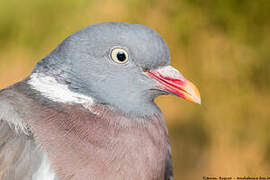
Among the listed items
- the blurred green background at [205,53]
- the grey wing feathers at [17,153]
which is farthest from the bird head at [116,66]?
the blurred green background at [205,53]

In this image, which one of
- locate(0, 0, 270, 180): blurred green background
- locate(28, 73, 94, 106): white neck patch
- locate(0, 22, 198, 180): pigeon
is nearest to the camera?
locate(0, 22, 198, 180): pigeon

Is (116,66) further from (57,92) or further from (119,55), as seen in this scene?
(57,92)

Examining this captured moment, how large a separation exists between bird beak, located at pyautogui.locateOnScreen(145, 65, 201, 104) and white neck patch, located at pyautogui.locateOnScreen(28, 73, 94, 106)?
0.29 metres

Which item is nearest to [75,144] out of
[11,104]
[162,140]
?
[11,104]

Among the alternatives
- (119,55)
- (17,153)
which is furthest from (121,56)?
(17,153)

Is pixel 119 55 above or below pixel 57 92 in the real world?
above

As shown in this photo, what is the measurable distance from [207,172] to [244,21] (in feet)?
4.08

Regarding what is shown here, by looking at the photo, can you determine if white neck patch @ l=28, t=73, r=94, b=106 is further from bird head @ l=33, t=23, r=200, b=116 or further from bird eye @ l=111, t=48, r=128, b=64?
bird eye @ l=111, t=48, r=128, b=64

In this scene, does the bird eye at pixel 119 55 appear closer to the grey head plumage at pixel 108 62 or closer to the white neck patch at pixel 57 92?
the grey head plumage at pixel 108 62

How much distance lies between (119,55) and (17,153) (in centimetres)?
55

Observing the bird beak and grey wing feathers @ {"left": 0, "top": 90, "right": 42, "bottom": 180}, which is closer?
grey wing feathers @ {"left": 0, "top": 90, "right": 42, "bottom": 180}

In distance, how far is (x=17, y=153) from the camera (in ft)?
5.04

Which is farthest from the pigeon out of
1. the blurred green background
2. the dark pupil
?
the blurred green background

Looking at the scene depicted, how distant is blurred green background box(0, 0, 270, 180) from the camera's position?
3281 mm
